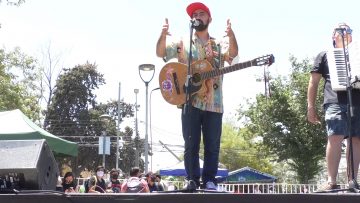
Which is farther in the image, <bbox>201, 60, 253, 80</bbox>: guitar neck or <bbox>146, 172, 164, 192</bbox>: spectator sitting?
<bbox>146, 172, 164, 192</bbox>: spectator sitting

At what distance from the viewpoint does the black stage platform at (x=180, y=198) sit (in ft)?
10.9

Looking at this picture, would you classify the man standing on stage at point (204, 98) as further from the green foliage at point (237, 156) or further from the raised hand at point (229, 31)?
the green foliage at point (237, 156)

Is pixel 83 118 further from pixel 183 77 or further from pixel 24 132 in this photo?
pixel 183 77

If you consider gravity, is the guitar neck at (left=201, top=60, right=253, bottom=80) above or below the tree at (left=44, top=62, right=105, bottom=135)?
below

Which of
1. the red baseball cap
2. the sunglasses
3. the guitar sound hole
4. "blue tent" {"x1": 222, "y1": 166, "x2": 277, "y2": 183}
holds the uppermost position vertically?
the red baseball cap

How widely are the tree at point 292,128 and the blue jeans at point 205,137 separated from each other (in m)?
18.8

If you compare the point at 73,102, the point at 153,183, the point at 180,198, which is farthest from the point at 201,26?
the point at 73,102

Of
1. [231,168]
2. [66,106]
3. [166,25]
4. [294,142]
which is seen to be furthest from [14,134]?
[231,168]

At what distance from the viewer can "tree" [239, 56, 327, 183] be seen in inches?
938

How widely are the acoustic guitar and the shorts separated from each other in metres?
0.88

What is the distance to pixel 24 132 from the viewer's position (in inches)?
357

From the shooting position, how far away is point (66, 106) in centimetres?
4944

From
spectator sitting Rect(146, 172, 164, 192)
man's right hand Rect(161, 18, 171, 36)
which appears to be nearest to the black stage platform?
man's right hand Rect(161, 18, 171, 36)

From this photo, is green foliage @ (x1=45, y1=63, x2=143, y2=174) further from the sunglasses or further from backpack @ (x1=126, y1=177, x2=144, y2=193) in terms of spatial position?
the sunglasses
